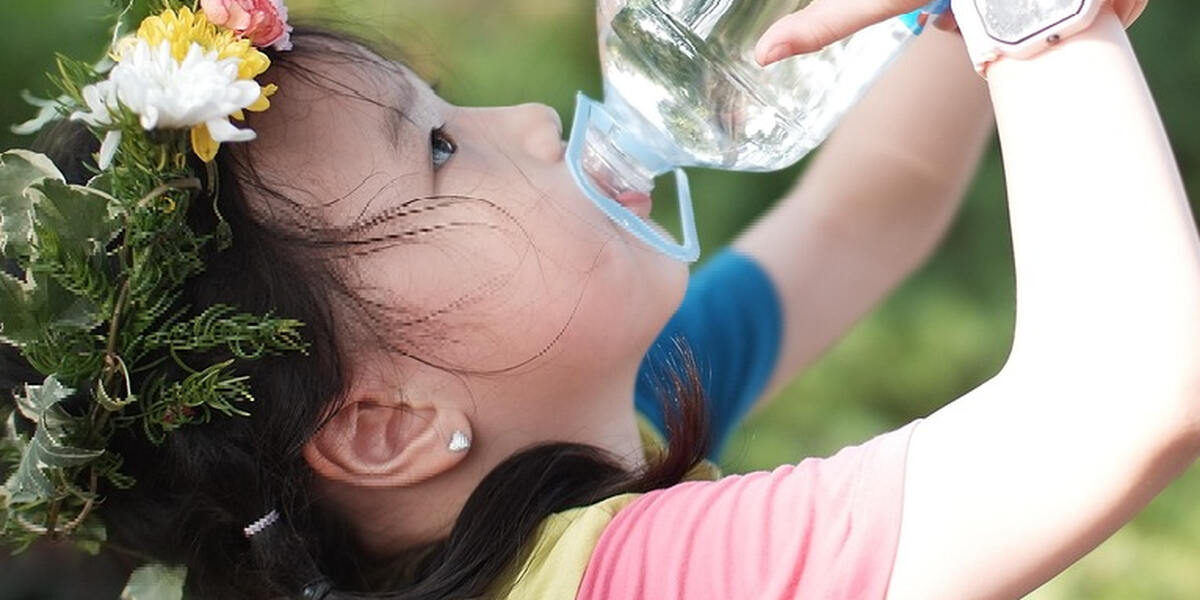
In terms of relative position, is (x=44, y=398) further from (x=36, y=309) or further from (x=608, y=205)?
(x=608, y=205)

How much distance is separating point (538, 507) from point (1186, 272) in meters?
0.43

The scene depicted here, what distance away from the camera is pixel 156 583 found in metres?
1.03

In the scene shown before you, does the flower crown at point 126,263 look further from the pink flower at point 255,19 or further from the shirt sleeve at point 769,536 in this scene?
the shirt sleeve at point 769,536

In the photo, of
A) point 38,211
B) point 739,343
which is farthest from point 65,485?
point 739,343

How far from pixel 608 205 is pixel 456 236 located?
0.11 meters

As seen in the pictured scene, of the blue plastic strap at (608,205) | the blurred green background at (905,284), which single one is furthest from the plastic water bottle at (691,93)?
the blurred green background at (905,284)

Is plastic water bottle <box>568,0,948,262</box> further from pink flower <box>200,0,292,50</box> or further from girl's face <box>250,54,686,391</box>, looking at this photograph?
pink flower <box>200,0,292,50</box>

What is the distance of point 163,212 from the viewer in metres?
0.93

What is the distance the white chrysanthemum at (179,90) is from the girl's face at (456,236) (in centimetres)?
9

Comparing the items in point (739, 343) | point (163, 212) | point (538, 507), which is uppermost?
point (163, 212)

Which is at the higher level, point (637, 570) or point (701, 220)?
point (637, 570)

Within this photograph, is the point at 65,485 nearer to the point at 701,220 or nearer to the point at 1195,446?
the point at 1195,446

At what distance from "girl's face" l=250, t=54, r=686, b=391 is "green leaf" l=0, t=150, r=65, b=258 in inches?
5.0

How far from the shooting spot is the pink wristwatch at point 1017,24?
0.81 metres
